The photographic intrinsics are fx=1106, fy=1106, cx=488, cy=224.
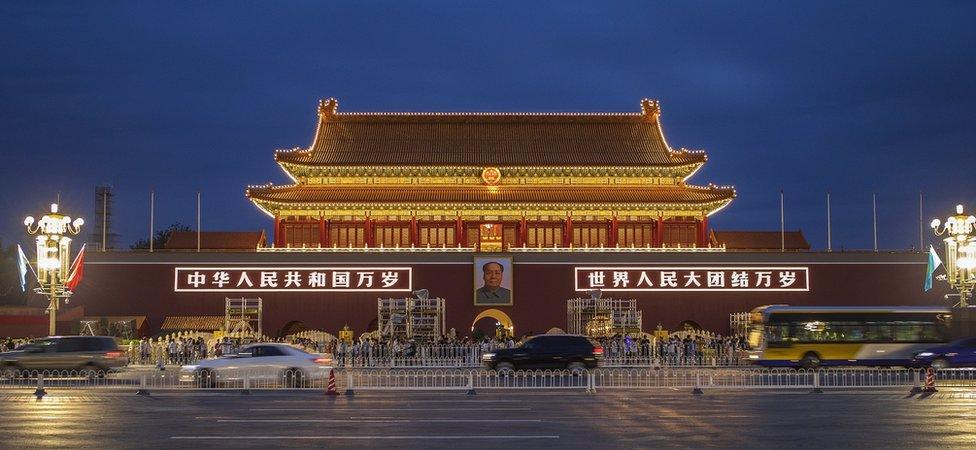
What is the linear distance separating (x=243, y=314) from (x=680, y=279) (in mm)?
19074

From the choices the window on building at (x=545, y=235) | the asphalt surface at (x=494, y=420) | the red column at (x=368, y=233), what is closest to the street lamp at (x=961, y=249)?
the asphalt surface at (x=494, y=420)

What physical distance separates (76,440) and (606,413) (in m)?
8.86

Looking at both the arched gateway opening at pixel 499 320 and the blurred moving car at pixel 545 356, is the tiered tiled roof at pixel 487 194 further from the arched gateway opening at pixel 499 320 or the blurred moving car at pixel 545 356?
the blurred moving car at pixel 545 356

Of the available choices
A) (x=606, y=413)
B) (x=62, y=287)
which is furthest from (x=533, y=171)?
(x=606, y=413)

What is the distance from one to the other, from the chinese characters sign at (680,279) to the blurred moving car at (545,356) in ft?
56.9

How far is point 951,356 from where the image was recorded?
32.5 metres

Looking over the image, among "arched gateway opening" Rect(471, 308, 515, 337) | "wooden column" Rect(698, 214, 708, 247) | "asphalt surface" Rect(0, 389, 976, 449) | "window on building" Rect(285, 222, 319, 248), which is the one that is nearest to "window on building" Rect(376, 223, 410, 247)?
"window on building" Rect(285, 222, 319, 248)

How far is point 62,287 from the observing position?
120 ft

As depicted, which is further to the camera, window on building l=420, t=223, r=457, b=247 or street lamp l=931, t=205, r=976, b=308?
window on building l=420, t=223, r=457, b=247

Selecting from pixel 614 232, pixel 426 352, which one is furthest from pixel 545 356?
pixel 614 232

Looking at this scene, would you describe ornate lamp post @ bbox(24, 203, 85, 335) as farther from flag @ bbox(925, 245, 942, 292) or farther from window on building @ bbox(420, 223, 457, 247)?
flag @ bbox(925, 245, 942, 292)

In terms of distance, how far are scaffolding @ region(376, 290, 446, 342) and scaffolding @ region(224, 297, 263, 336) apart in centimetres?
561

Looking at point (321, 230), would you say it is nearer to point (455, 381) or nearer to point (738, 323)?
point (738, 323)

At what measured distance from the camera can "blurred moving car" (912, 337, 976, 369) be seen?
32.2m
